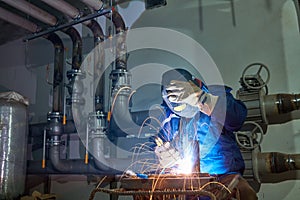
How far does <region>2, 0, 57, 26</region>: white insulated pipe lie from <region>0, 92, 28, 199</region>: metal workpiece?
69cm

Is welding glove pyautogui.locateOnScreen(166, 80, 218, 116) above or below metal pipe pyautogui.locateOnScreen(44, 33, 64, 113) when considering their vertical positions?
below

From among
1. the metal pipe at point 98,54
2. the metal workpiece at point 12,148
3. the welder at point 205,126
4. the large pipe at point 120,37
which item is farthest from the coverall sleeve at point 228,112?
the metal workpiece at point 12,148

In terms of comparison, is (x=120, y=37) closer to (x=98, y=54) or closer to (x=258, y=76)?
(x=98, y=54)

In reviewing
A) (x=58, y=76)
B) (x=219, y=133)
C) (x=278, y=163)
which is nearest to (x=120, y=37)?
(x=58, y=76)

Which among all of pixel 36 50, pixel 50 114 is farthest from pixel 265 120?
pixel 36 50

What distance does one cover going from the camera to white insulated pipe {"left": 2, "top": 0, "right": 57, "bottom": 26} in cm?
221

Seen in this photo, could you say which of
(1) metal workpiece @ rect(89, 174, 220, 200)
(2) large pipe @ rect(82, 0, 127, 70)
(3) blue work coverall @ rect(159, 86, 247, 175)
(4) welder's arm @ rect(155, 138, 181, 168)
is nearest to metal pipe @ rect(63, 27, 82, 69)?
(2) large pipe @ rect(82, 0, 127, 70)

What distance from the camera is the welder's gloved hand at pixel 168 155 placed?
1.43 metres

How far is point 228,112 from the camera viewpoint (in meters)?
1.48

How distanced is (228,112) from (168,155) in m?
0.37

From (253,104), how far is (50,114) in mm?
1511

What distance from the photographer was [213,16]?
87.3 inches

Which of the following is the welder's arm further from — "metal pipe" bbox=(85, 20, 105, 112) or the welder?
"metal pipe" bbox=(85, 20, 105, 112)

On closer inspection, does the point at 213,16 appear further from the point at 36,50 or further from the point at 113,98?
the point at 36,50
